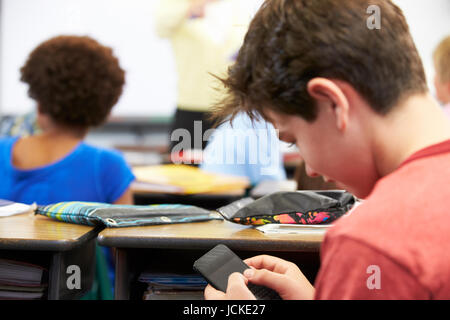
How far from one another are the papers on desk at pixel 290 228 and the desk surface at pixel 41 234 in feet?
1.23

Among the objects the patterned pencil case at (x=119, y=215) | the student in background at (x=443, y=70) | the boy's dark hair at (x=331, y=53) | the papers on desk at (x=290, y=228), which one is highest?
the student in background at (x=443, y=70)

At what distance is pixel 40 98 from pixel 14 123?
1.50m

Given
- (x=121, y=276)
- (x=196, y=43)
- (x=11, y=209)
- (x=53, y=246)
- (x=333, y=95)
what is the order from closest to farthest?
(x=333, y=95)
(x=53, y=246)
(x=121, y=276)
(x=11, y=209)
(x=196, y=43)

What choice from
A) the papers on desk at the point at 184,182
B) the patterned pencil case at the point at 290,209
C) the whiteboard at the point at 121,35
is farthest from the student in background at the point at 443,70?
the whiteboard at the point at 121,35

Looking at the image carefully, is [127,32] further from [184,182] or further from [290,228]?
[290,228]

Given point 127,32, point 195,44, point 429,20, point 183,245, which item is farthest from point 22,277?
point 429,20

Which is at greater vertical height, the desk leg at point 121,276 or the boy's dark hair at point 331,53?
the boy's dark hair at point 331,53

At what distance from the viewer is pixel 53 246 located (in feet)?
2.88

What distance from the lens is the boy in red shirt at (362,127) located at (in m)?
0.50

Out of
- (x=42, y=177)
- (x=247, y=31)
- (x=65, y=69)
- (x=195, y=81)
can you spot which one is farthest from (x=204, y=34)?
(x=247, y=31)

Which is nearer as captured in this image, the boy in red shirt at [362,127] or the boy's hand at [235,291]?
the boy in red shirt at [362,127]

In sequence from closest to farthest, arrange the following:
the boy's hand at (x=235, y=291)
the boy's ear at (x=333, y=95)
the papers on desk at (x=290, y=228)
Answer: the boy's ear at (x=333, y=95) < the boy's hand at (x=235, y=291) < the papers on desk at (x=290, y=228)

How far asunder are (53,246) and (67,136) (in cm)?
82

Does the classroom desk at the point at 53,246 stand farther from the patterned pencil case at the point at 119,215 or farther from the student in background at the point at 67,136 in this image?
the student in background at the point at 67,136
